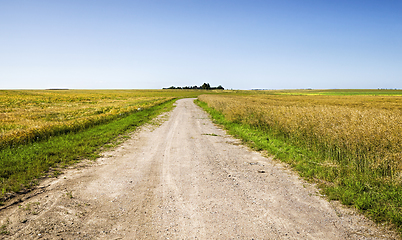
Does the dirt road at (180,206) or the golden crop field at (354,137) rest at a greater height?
the golden crop field at (354,137)

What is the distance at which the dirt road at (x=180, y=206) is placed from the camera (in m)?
3.94

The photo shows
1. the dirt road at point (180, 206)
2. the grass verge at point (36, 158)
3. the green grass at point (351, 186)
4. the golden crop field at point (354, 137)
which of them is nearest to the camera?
the dirt road at point (180, 206)

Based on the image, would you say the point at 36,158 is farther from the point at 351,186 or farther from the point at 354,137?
the point at 354,137

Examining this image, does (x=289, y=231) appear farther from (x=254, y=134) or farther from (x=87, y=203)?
(x=254, y=134)

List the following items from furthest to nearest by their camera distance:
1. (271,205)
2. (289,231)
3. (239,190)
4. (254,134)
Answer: (254,134)
(239,190)
(271,205)
(289,231)

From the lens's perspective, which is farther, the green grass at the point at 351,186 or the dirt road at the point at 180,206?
the green grass at the point at 351,186

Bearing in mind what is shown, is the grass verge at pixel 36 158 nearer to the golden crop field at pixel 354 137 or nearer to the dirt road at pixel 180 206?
the dirt road at pixel 180 206

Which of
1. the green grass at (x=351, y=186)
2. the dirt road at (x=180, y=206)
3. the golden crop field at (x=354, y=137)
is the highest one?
the golden crop field at (x=354, y=137)

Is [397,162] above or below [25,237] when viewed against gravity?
above

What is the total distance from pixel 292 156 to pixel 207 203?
4906mm

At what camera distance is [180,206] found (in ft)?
15.9

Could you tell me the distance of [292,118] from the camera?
11680 mm

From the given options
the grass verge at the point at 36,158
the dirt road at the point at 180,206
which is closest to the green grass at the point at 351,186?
the dirt road at the point at 180,206

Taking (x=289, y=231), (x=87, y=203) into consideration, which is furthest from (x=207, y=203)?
(x=87, y=203)
